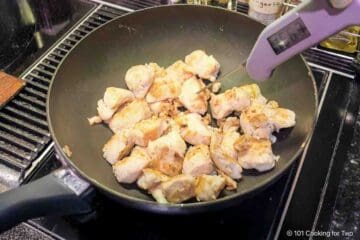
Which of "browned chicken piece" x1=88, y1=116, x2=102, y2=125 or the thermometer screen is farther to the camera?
"browned chicken piece" x1=88, y1=116, x2=102, y2=125

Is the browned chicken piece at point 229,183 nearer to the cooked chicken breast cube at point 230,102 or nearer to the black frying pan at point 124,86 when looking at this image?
the black frying pan at point 124,86

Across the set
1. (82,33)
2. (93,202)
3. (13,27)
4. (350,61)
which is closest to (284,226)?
(93,202)

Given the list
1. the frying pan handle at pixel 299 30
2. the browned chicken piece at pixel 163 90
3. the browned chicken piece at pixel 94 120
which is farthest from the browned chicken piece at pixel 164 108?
the frying pan handle at pixel 299 30

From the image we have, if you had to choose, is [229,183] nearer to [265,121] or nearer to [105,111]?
[265,121]

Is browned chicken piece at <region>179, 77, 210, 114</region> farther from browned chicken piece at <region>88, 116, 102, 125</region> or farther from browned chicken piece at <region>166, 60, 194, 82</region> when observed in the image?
browned chicken piece at <region>88, 116, 102, 125</region>

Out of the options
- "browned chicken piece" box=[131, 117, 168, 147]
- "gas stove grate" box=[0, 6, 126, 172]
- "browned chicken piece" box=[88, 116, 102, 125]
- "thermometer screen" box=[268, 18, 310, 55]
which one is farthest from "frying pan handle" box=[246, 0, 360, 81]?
"gas stove grate" box=[0, 6, 126, 172]

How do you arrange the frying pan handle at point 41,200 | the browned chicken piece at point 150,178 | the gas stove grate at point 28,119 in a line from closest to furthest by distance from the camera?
the frying pan handle at point 41,200, the browned chicken piece at point 150,178, the gas stove grate at point 28,119

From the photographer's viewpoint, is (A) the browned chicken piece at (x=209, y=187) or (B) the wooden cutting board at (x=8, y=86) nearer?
(A) the browned chicken piece at (x=209, y=187)

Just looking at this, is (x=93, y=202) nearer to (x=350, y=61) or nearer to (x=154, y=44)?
(x=154, y=44)
